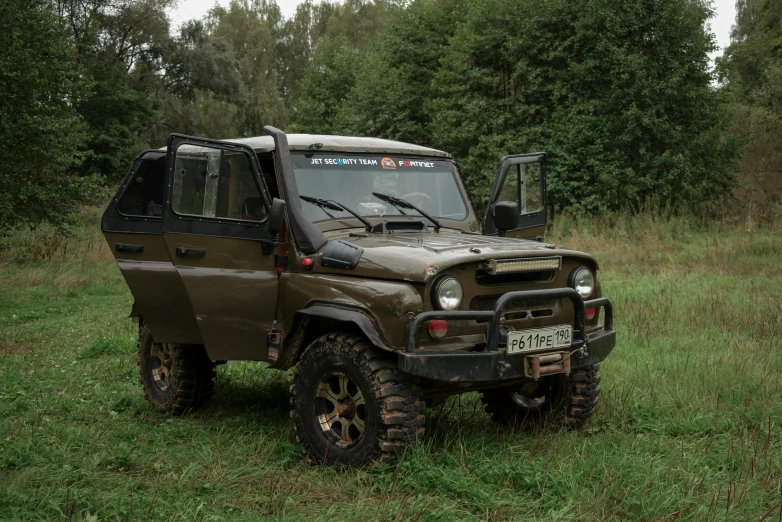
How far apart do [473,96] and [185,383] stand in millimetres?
21672

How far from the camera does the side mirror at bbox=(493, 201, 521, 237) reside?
6.26 m

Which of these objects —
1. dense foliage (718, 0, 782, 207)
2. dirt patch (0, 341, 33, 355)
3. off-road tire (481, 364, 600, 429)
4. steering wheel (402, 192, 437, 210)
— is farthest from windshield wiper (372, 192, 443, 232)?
dense foliage (718, 0, 782, 207)

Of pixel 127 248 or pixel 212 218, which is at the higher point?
pixel 212 218

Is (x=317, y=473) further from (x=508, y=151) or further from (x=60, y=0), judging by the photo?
(x=60, y=0)

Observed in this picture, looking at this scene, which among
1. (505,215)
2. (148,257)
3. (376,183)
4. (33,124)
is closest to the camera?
(148,257)

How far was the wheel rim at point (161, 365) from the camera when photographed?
6.70 metres

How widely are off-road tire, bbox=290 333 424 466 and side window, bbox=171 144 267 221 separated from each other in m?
1.22

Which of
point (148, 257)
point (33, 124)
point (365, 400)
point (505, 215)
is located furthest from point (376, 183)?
point (33, 124)

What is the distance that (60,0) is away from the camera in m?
34.6

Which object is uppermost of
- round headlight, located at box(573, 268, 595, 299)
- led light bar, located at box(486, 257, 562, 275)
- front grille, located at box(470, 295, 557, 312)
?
led light bar, located at box(486, 257, 562, 275)

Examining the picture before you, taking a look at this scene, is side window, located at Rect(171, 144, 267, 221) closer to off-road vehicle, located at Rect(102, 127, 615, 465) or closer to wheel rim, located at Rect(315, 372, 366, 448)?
off-road vehicle, located at Rect(102, 127, 615, 465)

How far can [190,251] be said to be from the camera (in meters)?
5.76

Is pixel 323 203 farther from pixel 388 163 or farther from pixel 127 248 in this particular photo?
pixel 127 248

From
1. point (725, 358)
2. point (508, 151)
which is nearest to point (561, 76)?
point (508, 151)
